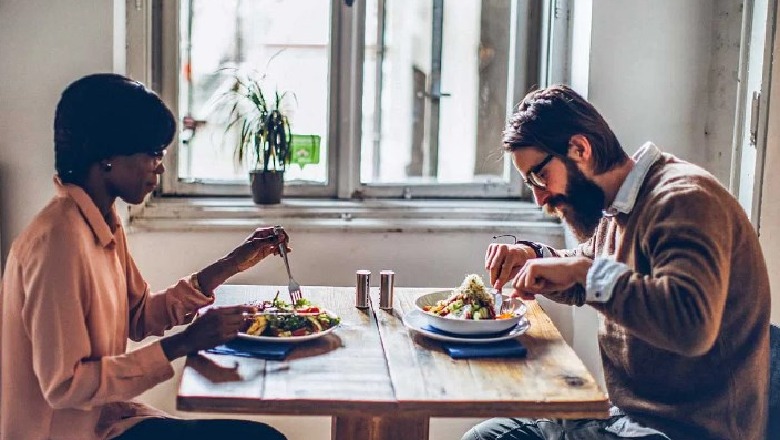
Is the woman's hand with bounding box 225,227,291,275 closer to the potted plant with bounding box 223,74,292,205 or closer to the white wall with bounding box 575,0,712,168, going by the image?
the potted plant with bounding box 223,74,292,205

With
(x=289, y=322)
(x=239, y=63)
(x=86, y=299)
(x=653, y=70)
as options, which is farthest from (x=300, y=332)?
(x=653, y=70)

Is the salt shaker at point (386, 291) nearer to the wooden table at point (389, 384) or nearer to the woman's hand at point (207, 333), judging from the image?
the wooden table at point (389, 384)

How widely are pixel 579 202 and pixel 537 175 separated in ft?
0.36

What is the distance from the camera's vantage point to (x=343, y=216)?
2959 millimetres

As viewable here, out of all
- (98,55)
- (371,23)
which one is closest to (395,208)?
(371,23)

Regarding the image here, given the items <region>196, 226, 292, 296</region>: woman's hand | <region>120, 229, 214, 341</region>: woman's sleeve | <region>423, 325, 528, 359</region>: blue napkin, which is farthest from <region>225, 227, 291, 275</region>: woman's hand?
<region>423, 325, 528, 359</region>: blue napkin

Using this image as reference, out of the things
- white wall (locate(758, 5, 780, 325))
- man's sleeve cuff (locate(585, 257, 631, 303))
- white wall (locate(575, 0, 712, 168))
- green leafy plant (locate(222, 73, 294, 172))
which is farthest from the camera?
green leafy plant (locate(222, 73, 294, 172))

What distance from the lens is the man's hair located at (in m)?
1.94

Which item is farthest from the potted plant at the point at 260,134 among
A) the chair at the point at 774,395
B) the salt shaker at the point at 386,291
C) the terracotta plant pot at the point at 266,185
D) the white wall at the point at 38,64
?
the chair at the point at 774,395

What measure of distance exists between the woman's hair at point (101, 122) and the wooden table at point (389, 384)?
427 mm

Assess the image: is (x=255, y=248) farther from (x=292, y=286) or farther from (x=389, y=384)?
(x=389, y=384)

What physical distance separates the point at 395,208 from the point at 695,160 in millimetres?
953

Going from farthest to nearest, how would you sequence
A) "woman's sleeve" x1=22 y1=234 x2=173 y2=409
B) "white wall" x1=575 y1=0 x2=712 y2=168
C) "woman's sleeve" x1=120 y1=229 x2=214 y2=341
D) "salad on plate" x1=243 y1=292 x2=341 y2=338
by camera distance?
"white wall" x1=575 y1=0 x2=712 y2=168 → "woman's sleeve" x1=120 y1=229 x2=214 y2=341 → "salad on plate" x1=243 y1=292 x2=341 y2=338 → "woman's sleeve" x1=22 y1=234 x2=173 y2=409

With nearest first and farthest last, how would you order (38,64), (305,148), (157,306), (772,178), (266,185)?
(157,306)
(772,178)
(38,64)
(266,185)
(305,148)
